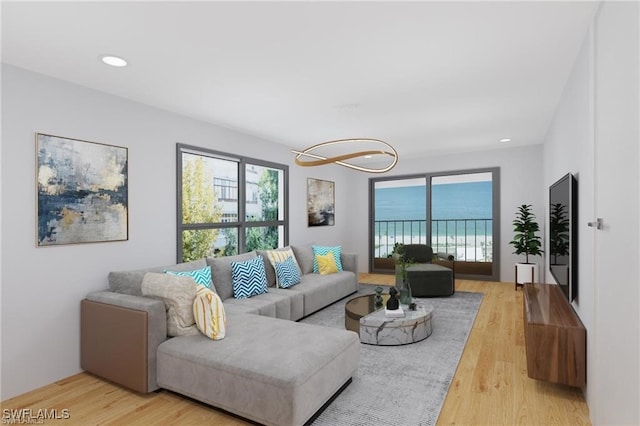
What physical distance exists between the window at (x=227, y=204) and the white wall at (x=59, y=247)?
31cm

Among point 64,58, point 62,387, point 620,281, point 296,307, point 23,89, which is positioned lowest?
point 62,387

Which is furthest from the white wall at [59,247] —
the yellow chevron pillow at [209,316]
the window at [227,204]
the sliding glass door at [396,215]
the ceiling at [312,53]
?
the sliding glass door at [396,215]

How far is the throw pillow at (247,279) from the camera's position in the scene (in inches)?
153

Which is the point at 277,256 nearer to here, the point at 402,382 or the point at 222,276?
the point at 222,276

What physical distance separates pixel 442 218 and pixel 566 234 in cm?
411

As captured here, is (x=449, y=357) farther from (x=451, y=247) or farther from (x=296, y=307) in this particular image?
(x=451, y=247)

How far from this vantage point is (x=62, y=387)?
9.00ft

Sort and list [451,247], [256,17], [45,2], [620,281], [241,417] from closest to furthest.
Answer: [620,281]
[45,2]
[256,17]
[241,417]
[451,247]

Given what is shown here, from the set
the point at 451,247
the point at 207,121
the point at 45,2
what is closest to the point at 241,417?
the point at 45,2

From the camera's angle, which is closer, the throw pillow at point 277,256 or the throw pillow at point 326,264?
the throw pillow at point 277,256

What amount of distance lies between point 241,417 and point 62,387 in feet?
5.27

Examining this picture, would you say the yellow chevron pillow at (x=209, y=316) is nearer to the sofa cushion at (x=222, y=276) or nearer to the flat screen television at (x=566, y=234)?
the sofa cushion at (x=222, y=276)

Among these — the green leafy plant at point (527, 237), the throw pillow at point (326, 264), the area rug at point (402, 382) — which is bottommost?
the area rug at point (402, 382)

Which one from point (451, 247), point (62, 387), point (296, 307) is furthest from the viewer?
point (451, 247)
